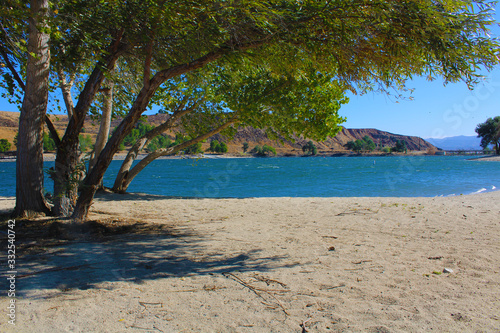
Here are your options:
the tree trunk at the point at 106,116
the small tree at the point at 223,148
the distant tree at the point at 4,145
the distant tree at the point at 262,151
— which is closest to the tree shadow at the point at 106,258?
the tree trunk at the point at 106,116

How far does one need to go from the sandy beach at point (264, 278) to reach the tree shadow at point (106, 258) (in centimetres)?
2

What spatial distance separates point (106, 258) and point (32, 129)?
11.5ft

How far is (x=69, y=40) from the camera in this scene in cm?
727

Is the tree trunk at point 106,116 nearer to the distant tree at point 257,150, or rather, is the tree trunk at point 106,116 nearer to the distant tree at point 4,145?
the distant tree at point 4,145

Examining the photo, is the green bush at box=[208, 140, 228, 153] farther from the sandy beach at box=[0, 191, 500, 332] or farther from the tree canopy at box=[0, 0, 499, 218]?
the sandy beach at box=[0, 191, 500, 332]

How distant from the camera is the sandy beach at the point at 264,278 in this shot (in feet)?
9.73

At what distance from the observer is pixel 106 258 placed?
4742 millimetres

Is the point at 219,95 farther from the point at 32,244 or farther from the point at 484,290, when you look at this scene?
the point at 484,290

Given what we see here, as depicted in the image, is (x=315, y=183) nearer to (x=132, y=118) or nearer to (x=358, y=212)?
(x=358, y=212)

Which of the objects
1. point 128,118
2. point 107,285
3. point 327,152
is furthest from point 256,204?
point 327,152

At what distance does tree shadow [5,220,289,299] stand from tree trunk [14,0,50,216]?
0.63 m

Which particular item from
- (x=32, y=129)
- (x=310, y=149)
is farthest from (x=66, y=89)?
(x=310, y=149)

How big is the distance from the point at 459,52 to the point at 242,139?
17685 centimetres

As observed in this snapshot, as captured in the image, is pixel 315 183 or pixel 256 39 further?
pixel 315 183
